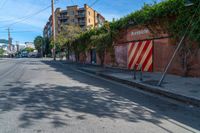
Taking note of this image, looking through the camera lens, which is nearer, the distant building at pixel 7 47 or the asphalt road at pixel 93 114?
the asphalt road at pixel 93 114

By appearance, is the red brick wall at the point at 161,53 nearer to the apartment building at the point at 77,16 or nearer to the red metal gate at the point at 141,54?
the red metal gate at the point at 141,54

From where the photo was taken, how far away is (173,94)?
9.12 metres

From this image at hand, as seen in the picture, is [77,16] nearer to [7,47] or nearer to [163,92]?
[7,47]

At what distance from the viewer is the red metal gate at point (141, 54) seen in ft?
55.4

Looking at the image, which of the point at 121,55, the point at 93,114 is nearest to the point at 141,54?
the point at 121,55

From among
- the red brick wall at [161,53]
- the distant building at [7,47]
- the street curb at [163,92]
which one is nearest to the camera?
the street curb at [163,92]

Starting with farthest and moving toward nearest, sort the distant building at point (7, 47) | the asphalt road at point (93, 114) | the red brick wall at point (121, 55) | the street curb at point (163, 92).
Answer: the distant building at point (7, 47), the red brick wall at point (121, 55), the street curb at point (163, 92), the asphalt road at point (93, 114)

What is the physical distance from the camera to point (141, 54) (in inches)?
708

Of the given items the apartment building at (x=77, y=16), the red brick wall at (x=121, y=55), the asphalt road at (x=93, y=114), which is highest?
the apartment building at (x=77, y=16)

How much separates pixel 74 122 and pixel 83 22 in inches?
3709

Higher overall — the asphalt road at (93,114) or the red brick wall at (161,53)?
the red brick wall at (161,53)

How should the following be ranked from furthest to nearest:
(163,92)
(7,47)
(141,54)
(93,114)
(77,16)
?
(7,47) < (77,16) < (141,54) < (163,92) < (93,114)

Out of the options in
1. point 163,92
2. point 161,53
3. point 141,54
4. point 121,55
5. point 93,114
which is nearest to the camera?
point 93,114

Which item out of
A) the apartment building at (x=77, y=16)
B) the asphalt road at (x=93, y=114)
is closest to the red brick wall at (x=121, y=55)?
the asphalt road at (x=93, y=114)
